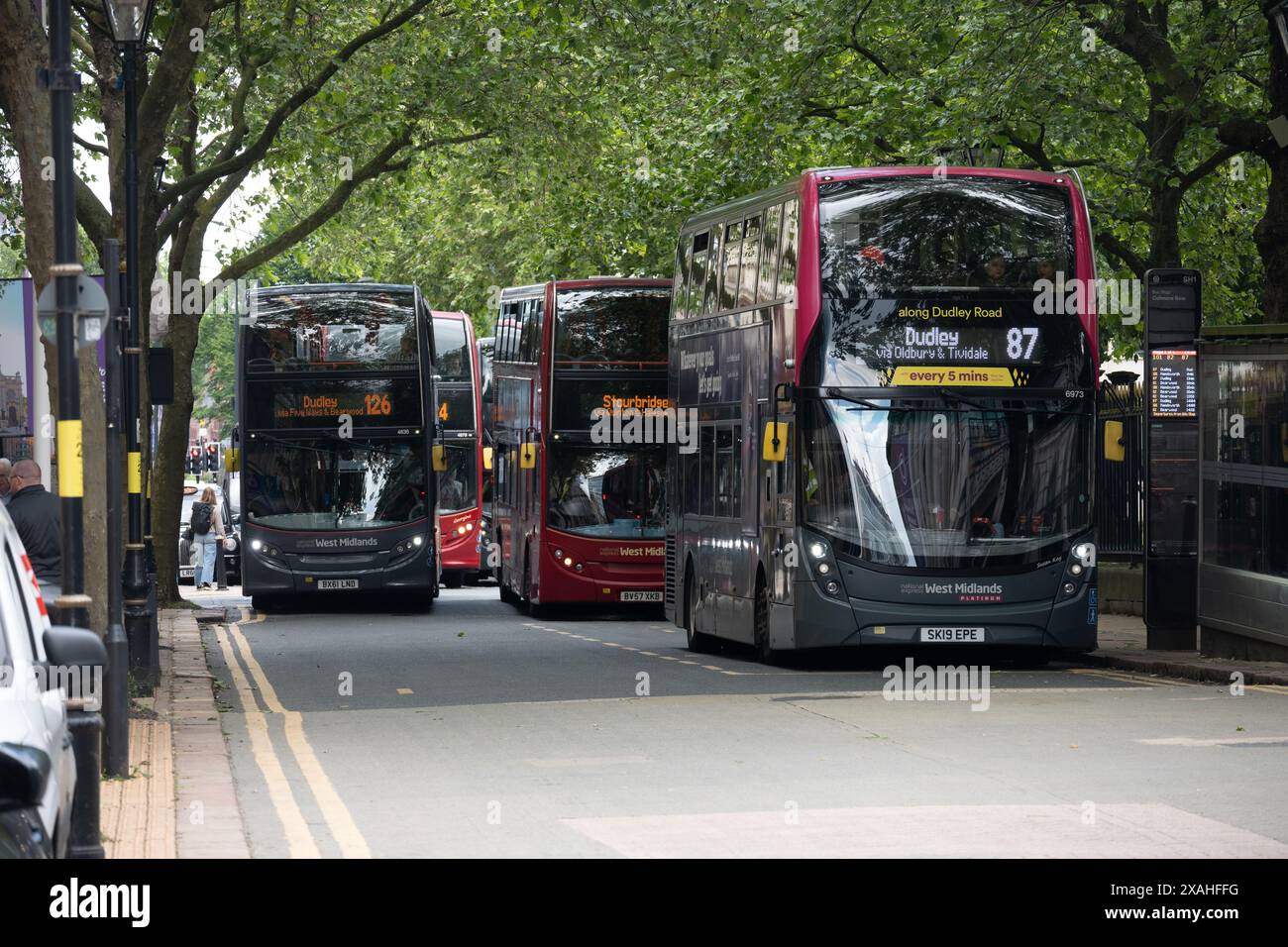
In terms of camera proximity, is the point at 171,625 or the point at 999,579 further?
the point at 171,625

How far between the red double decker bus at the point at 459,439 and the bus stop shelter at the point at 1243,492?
71.4 ft

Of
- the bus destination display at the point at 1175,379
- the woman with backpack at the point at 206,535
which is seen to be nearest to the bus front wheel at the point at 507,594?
the woman with backpack at the point at 206,535

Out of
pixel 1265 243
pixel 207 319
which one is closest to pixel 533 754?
pixel 1265 243

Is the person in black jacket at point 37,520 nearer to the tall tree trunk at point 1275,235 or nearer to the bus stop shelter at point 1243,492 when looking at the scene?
the bus stop shelter at point 1243,492

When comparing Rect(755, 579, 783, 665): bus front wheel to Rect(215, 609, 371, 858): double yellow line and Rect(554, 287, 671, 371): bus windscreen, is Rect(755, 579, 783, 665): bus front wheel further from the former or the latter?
Rect(554, 287, 671, 371): bus windscreen

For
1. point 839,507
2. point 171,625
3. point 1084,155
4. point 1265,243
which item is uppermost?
point 1084,155

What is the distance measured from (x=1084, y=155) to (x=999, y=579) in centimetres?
1117

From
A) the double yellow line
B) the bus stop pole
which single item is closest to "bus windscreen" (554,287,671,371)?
the double yellow line

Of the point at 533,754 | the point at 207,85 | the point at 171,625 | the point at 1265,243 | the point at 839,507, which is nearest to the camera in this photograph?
the point at 533,754

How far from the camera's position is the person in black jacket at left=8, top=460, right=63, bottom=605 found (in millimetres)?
15133

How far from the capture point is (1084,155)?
91.8 ft

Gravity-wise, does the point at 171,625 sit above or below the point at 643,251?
below

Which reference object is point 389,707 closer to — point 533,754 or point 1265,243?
point 533,754

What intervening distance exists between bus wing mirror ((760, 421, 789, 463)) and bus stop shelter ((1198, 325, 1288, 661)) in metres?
3.78
